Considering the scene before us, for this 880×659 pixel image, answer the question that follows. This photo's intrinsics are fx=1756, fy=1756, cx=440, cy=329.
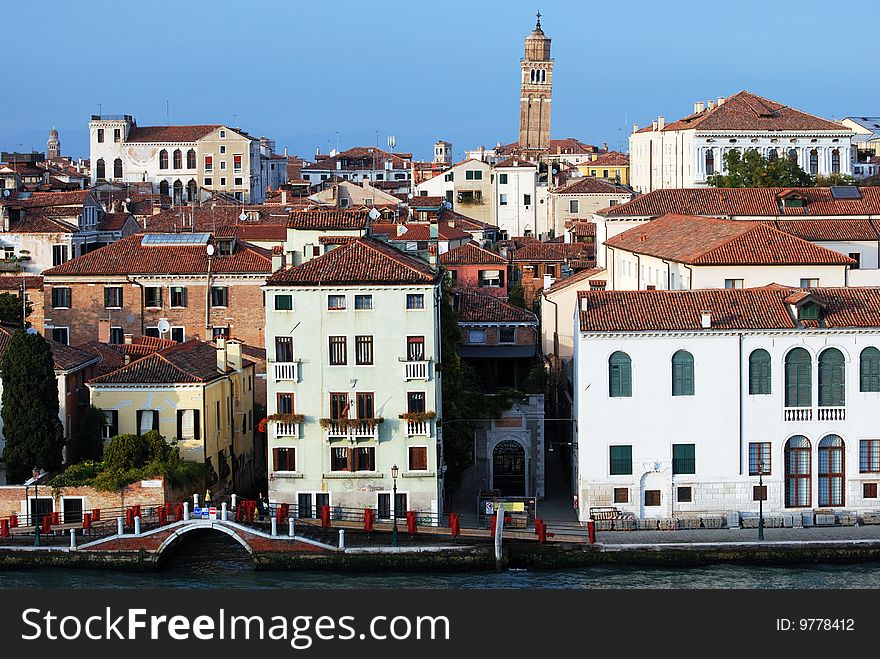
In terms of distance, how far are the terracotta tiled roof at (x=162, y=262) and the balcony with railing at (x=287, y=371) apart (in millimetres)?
9242

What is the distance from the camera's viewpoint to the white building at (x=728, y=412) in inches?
1227

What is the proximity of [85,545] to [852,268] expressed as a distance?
59.9 feet

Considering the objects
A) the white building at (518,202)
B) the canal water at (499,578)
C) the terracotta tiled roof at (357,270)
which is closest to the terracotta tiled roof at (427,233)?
the terracotta tiled roof at (357,270)

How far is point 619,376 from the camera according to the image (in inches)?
1228

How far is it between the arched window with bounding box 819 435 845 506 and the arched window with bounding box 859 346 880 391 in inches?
43.0

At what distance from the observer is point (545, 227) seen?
79.5m

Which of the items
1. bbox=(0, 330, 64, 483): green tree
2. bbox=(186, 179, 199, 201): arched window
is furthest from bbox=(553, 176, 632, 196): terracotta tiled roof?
bbox=(0, 330, 64, 483): green tree

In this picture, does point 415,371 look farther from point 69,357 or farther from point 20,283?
point 20,283

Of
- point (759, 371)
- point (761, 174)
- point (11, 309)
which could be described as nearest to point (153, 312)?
point (11, 309)

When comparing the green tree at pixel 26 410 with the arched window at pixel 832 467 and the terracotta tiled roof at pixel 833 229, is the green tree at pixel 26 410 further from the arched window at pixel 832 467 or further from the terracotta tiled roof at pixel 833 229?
the terracotta tiled roof at pixel 833 229

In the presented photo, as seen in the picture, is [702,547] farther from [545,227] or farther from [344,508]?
[545,227]

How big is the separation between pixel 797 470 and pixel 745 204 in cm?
1871

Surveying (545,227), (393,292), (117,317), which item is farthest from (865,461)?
(545,227)

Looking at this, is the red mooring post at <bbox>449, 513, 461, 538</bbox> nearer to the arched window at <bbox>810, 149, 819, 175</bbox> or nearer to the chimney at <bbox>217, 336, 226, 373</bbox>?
the chimney at <bbox>217, 336, 226, 373</bbox>
